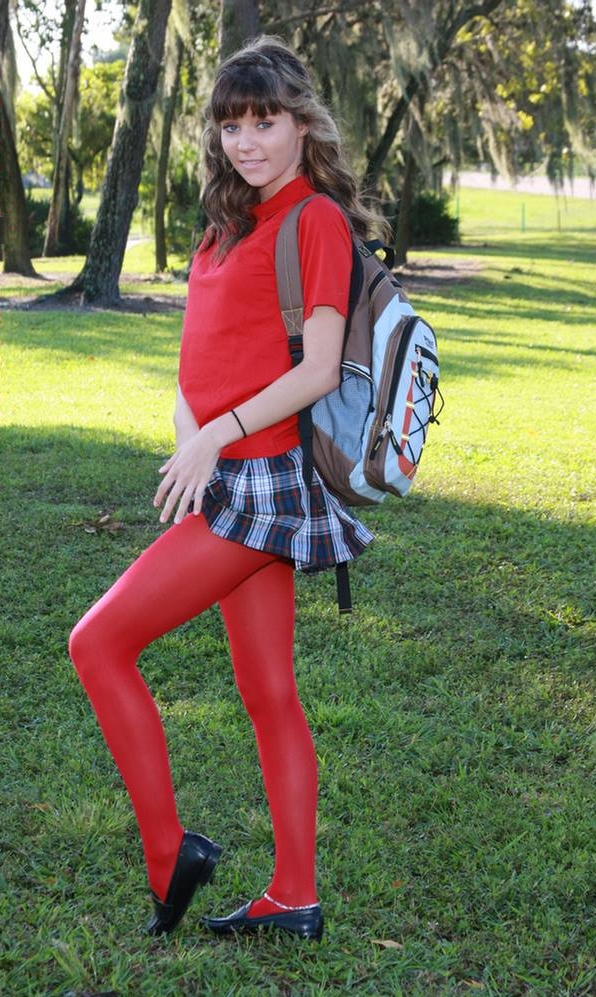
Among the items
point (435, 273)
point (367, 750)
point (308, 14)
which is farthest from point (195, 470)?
point (435, 273)

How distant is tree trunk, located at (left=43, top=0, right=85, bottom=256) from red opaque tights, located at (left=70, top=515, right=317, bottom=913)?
2055 cm

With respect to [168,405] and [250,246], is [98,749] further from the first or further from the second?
[168,405]

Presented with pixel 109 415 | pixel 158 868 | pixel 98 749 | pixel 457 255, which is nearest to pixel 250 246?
pixel 158 868

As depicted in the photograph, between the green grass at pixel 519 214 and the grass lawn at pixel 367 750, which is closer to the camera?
the grass lawn at pixel 367 750

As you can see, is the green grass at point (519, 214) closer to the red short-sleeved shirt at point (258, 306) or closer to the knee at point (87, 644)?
the red short-sleeved shirt at point (258, 306)

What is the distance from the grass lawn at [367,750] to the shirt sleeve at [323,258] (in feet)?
4.84

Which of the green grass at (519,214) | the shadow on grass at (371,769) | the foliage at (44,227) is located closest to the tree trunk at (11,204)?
the foliage at (44,227)

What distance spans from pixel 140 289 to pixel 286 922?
15.5 m

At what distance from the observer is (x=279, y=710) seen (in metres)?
2.52

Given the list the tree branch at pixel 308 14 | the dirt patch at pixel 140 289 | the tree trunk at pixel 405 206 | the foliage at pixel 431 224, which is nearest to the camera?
the dirt patch at pixel 140 289

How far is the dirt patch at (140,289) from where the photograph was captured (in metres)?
14.7

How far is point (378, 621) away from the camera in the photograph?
479cm

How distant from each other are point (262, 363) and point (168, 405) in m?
6.61

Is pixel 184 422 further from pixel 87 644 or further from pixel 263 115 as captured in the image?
pixel 263 115
